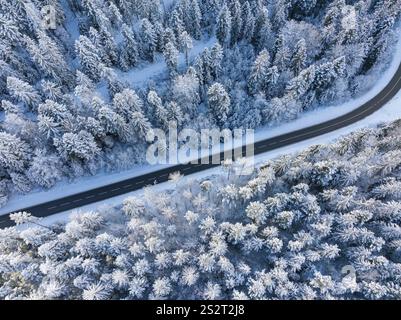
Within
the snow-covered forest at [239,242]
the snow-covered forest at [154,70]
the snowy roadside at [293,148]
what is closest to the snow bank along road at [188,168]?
the snowy roadside at [293,148]

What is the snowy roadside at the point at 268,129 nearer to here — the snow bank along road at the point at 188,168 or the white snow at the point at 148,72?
the white snow at the point at 148,72

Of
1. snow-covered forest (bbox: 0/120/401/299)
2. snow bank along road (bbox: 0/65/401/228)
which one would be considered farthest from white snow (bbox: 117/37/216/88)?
Result: snow-covered forest (bbox: 0/120/401/299)

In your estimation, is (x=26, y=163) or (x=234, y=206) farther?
(x=26, y=163)

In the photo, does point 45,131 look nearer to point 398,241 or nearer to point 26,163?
point 26,163

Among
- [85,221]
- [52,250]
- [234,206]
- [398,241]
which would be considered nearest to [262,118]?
[234,206]

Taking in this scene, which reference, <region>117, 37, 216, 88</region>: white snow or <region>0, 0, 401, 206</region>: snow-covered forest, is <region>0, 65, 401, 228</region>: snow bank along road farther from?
<region>117, 37, 216, 88</region>: white snow
